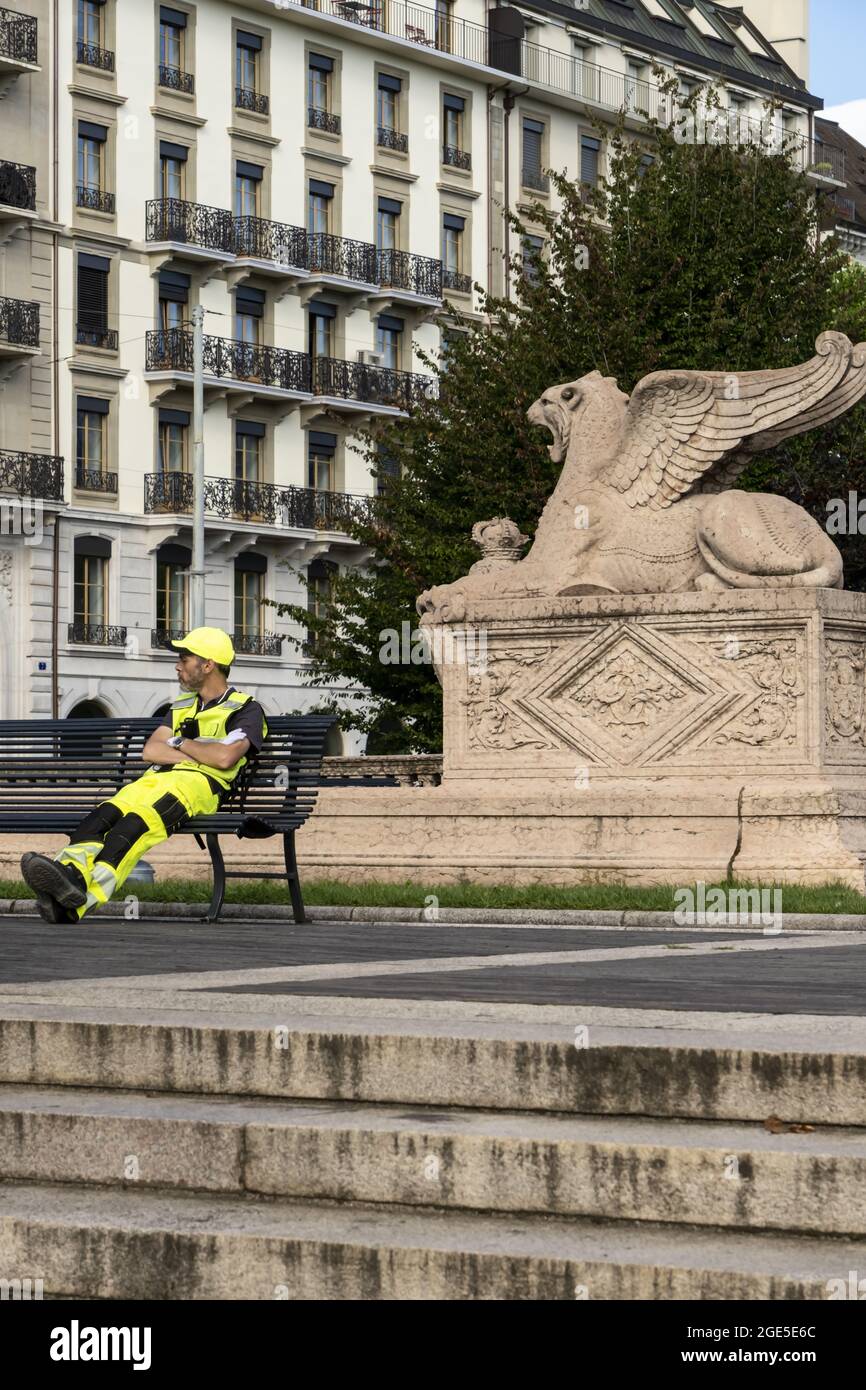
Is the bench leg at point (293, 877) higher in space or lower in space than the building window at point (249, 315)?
lower

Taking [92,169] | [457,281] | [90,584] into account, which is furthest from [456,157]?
[90,584]

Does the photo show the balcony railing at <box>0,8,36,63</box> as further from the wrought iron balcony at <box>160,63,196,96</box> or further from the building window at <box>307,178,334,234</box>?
the building window at <box>307,178,334,234</box>

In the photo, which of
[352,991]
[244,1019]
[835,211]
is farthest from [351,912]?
[835,211]

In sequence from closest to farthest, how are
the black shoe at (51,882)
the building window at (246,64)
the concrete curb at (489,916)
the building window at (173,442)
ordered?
the black shoe at (51,882) < the concrete curb at (489,916) < the building window at (173,442) < the building window at (246,64)

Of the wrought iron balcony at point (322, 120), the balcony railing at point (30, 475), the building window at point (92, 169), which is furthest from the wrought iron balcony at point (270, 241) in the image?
the balcony railing at point (30, 475)

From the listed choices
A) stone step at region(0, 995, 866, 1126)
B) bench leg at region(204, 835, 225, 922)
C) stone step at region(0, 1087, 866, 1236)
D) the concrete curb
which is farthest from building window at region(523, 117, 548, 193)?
stone step at region(0, 1087, 866, 1236)

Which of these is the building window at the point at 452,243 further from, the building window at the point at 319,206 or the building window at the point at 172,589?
the building window at the point at 172,589

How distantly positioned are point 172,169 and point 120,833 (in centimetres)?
4610

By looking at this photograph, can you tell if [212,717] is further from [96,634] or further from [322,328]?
[322,328]

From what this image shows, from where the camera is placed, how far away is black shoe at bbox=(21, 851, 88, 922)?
1061cm

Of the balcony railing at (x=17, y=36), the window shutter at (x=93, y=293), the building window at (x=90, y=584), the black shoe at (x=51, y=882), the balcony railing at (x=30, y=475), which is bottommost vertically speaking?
the black shoe at (x=51, y=882)

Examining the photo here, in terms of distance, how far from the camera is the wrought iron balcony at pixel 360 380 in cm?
5875

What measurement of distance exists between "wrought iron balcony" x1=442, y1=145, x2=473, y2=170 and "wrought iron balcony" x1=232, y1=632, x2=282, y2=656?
534 inches

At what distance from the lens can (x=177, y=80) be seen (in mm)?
54812
